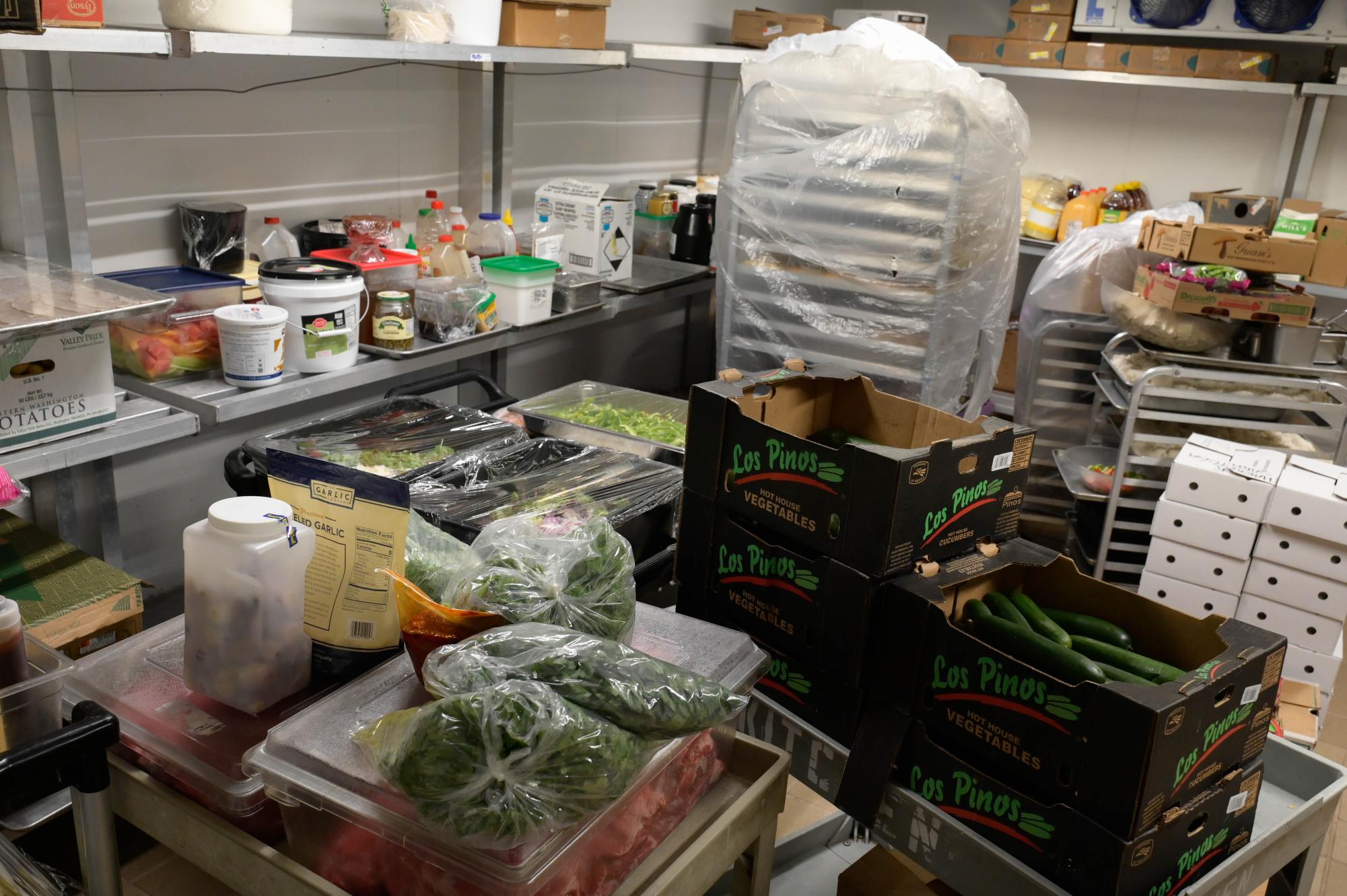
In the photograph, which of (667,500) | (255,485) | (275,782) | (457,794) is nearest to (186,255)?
(255,485)

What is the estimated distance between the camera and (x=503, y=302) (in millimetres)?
2834

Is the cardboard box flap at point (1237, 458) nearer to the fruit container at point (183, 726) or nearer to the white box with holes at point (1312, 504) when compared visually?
the white box with holes at point (1312, 504)

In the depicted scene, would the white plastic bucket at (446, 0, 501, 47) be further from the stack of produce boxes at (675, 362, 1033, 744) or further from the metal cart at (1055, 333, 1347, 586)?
the metal cart at (1055, 333, 1347, 586)

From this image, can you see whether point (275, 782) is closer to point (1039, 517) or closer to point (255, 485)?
point (255, 485)

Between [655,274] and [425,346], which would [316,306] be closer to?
[425,346]

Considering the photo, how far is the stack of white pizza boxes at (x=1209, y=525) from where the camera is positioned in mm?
2541

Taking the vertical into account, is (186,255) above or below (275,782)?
above

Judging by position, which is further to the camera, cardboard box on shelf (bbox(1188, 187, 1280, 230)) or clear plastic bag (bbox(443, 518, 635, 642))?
cardboard box on shelf (bbox(1188, 187, 1280, 230))

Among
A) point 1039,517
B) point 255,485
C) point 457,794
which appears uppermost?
point 457,794

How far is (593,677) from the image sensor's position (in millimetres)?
918

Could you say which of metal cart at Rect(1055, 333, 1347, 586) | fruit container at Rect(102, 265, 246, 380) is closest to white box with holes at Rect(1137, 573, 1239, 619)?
metal cart at Rect(1055, 333, 1347, 586)

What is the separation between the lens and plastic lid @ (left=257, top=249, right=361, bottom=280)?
222 centimetres

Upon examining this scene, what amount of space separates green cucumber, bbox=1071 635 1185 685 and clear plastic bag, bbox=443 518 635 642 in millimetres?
568

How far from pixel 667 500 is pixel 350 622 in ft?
2.73
